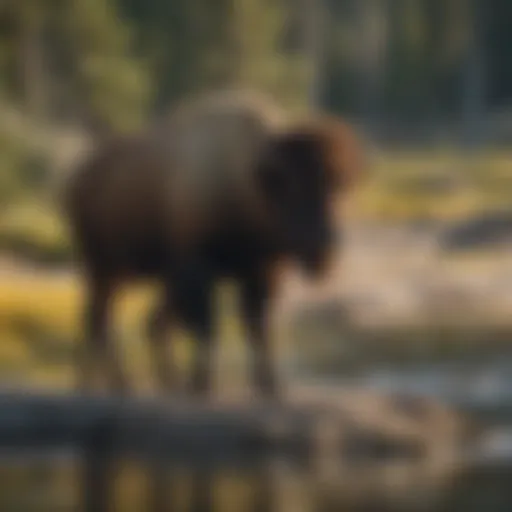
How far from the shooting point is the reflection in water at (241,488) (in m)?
4.39

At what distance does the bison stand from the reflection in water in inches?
12.6

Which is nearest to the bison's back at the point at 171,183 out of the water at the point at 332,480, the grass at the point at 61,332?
the grass at the point at 61,332

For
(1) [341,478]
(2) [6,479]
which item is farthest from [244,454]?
(2) [6,479]

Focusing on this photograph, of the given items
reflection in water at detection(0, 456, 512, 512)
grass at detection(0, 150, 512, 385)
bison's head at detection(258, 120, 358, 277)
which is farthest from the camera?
grass at detection(0, 150, 512, 385)

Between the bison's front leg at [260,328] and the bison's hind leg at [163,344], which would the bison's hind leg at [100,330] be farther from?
the bison's front leg at [260,328]

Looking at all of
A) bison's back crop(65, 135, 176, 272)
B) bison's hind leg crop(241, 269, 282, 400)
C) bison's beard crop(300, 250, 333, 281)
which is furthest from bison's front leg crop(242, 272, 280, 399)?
bison's back crop(65, 135, 176, 272)

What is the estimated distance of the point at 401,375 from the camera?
507 centimetres

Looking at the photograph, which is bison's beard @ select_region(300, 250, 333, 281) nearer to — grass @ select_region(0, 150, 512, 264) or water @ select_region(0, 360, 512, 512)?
grass @ select_region(0, 150, 512, 264)

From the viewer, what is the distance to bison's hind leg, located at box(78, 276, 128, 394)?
504 centimetres

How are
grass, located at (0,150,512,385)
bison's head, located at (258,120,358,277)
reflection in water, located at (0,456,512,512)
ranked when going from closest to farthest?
reflection in water, located at (0,456,512,512) < bison's head, located at (258,120,358,277) < grass, located at (0,150,512,385)

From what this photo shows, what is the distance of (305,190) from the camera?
16.2 ft

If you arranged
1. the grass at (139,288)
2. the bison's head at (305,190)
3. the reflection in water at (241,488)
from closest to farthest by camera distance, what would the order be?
the reflection in water at (241,488) → the bison's head at (305,190) → the grass at (139,288)

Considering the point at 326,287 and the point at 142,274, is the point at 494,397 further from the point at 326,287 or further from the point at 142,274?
the point at 142,274

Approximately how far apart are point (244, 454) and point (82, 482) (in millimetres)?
438
